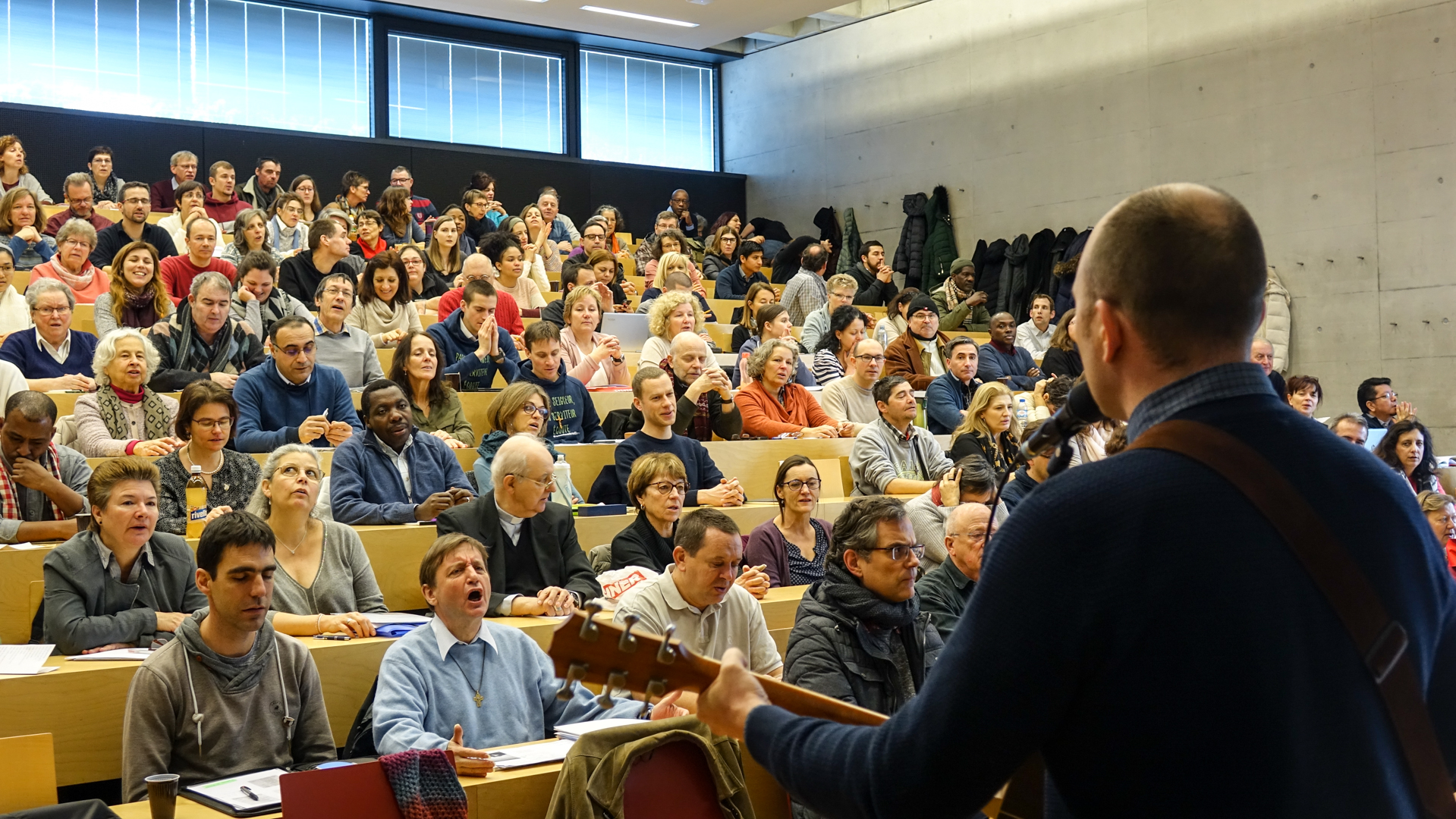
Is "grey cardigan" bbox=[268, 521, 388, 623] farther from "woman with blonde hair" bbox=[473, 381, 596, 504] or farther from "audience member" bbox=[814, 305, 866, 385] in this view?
"audience member" bbox=[814, 305, 866, 385]

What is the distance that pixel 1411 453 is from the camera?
698 centimetres

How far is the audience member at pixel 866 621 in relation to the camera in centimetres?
285

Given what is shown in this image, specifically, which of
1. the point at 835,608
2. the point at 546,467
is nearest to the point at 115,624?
the point at 546,467

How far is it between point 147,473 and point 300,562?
0.51 metres

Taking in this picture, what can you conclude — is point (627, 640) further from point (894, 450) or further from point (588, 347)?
point (588, 347)

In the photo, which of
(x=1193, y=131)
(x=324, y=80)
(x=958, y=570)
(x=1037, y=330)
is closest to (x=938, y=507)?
(x=958, y=570)

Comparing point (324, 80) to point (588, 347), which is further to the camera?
point (324, 80)

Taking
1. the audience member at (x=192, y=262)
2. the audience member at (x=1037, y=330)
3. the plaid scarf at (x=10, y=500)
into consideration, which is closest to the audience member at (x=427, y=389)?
the plaid scarf at (x=10, y=500)

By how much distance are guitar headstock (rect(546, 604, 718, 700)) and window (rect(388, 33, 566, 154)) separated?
11.4 m

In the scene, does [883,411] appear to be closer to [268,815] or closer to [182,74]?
[268,815]

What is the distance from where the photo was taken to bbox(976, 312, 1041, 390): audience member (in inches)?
306

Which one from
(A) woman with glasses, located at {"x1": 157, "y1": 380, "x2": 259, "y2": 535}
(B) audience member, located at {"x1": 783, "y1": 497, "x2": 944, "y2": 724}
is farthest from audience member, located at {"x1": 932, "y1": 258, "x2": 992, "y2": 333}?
(B) audience member, located at {"x1": 783, "y1": 497, "x2": 944, "y2": 724}

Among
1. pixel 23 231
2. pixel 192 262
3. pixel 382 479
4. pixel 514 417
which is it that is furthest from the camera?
pixel 23 231

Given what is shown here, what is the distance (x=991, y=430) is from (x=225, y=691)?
3840mm
